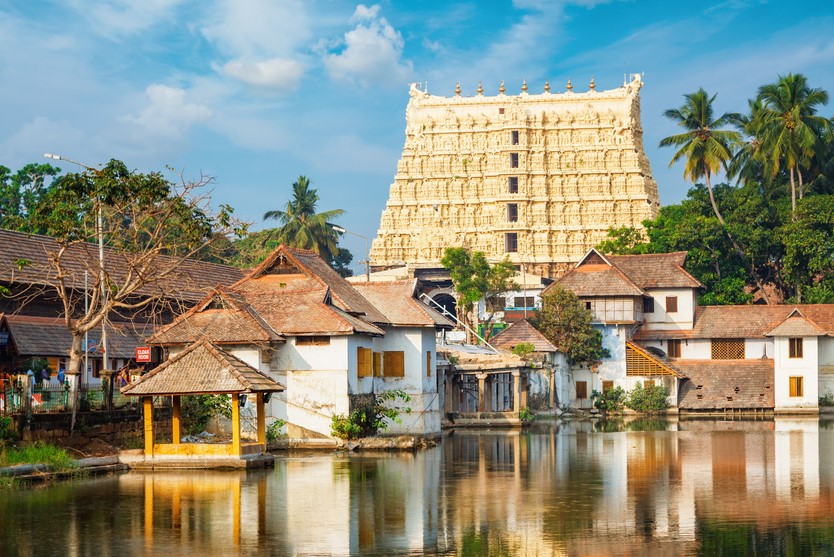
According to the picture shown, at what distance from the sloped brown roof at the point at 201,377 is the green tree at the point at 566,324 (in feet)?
117

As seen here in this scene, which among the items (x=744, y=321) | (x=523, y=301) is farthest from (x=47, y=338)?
(x=523, y=301)

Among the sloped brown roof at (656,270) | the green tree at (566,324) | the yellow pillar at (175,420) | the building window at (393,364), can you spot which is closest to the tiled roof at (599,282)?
the sloped brown roof at (656,270)

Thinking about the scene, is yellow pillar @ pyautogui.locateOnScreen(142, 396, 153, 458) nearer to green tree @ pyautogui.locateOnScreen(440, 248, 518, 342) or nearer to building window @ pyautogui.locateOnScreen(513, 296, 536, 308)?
green tree @ pyautogui.locateOnScreen(440, 248, 518, 342)

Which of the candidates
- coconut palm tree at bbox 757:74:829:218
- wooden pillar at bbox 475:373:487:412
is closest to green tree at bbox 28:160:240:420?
wooden pillar at bbox 475:373:487:412

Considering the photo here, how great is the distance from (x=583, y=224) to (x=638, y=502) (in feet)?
259

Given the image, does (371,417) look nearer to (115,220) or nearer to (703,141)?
(115,220)

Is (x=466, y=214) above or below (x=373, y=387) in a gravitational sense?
above

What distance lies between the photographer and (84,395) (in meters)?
32.2

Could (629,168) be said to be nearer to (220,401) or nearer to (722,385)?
(722,385)

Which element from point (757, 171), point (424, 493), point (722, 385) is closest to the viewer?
point (424, 493)

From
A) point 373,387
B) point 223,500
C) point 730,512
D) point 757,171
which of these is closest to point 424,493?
point 223,500

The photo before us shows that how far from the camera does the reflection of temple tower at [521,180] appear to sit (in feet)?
338

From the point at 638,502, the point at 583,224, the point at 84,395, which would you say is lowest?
the point at 638,502

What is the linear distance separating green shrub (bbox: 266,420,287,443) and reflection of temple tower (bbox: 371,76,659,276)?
2534 inches
